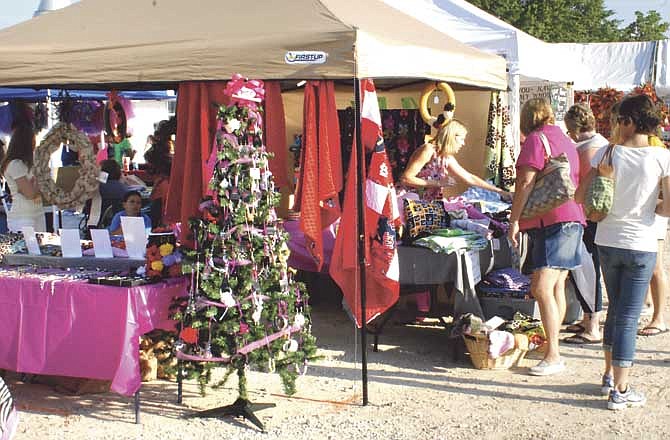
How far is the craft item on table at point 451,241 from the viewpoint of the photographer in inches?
219

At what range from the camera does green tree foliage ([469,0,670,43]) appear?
35.3 m

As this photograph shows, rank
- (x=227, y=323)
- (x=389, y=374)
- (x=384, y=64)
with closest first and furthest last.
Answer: (x=227, y=323) < (x=384, y=64) < (x=389, y=374)

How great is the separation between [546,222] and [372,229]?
1116mm

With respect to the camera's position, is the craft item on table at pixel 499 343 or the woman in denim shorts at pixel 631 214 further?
the craft item on table at pixel 499 343

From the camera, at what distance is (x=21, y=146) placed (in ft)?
20.2

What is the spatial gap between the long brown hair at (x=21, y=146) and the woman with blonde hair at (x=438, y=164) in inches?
115

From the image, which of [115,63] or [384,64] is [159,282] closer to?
[115,63]

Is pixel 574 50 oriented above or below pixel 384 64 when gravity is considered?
above

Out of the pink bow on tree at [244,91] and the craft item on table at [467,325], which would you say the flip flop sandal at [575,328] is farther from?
the pink bow on tree at [244,91]

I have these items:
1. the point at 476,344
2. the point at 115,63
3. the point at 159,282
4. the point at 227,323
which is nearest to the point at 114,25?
the point at 115,63

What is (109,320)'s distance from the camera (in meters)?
4.35

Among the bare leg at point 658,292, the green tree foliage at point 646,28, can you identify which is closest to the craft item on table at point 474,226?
the bare leg at point 658,292

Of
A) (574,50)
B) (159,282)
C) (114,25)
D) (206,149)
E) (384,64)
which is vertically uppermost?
(574,50)

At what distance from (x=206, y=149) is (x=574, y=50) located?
17478mm
